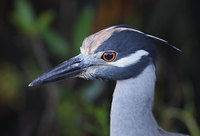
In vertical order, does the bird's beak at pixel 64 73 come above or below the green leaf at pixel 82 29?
above

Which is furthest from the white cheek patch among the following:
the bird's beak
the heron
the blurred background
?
the blurred background

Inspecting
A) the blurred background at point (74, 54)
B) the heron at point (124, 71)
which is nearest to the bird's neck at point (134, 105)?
the heron at point (124, 71)

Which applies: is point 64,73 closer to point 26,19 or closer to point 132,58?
point 132,58

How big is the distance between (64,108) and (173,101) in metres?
1.18

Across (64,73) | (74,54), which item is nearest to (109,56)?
(64,73)

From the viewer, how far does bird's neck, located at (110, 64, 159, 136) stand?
5.95ft

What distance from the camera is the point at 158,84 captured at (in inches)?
140

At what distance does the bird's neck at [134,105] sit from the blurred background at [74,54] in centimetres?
79

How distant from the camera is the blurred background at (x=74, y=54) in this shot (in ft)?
9.92

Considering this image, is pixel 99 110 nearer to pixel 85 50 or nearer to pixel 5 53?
pixel 85 50

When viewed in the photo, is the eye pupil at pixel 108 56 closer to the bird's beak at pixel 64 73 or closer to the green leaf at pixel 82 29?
the bird's beak at pixel 64 73

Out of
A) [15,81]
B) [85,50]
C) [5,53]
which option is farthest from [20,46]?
[85,50]

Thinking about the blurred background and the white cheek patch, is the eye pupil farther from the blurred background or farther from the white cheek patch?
the blurred background

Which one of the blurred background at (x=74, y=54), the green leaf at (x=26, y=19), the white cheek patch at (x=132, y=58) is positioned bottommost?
the blurred background at (x=74, y=54)
